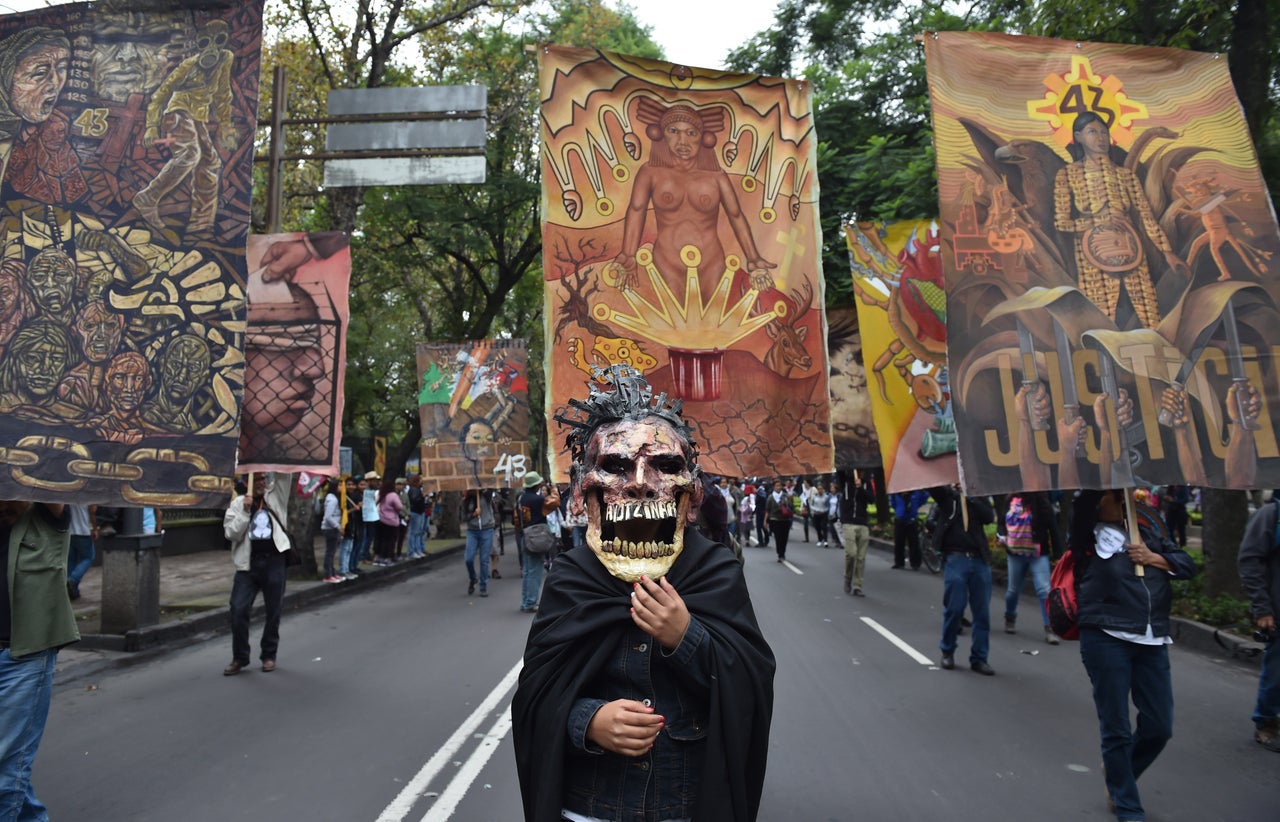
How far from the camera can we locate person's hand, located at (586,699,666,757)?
254 cm

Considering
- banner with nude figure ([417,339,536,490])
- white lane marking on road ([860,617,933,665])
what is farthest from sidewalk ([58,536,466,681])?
white lane marking on road ([860,617,933,665])

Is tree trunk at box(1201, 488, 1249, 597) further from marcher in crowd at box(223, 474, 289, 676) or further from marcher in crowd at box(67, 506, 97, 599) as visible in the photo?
marcher in crowd at box(67, 506, 97, 599)

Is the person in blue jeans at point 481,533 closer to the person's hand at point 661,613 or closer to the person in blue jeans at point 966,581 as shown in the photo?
the person in blue jeans at point 966,581

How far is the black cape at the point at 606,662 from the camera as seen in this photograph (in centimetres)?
264

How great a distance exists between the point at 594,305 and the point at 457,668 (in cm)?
499

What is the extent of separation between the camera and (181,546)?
69.7ft

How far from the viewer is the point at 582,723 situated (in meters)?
2.65

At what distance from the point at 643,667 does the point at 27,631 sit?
10.8ft

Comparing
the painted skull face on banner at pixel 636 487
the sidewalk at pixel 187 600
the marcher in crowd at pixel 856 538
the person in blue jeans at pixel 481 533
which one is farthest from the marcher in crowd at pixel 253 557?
the marcher in crowd at pixel 856 538

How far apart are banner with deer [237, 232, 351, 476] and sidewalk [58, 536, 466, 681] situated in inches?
176

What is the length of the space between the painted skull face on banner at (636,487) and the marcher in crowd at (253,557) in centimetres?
658

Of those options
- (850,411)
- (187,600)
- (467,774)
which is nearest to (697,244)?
(467,774)

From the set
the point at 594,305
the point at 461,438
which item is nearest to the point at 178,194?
the point at 594,305

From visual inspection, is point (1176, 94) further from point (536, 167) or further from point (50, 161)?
point (536, 167)
